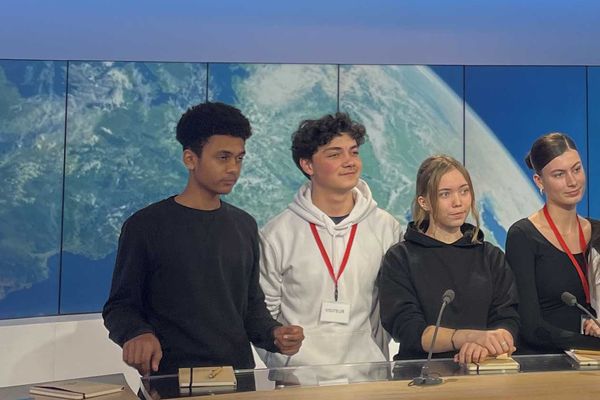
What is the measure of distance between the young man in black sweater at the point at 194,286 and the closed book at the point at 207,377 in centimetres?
49

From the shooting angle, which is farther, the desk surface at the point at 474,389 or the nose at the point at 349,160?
the nose at the point at 349,160

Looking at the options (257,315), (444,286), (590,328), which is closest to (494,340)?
(444,286)

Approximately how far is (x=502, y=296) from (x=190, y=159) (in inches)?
51.2

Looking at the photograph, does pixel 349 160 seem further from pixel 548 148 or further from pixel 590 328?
pixel 590 328

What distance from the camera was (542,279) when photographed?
3.06 metres

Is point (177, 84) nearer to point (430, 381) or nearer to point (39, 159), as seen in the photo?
point (39, 159)

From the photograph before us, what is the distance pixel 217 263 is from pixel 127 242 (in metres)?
0.34

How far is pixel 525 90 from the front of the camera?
5645 millimetres

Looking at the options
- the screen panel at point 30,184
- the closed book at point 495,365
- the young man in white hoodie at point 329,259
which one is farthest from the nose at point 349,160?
the screen panel at point 30,184

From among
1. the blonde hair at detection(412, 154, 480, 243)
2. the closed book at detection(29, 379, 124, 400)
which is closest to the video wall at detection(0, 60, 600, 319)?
the blonde hair at detection(412, 154, 480, 243)

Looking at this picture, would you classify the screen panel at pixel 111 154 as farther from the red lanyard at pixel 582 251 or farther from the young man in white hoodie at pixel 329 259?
the red lanyard at pixel 582 251

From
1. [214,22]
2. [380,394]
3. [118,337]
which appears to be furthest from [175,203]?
[214,22]

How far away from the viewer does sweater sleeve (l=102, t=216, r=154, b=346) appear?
2.84 metres

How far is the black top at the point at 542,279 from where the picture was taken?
3.00m
